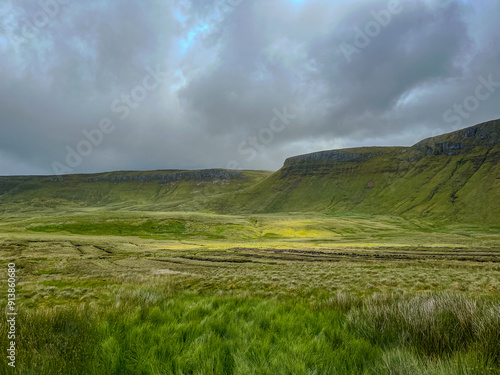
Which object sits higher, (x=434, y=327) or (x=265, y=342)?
(x=265, y=342)

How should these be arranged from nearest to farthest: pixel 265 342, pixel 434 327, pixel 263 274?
pixel 265 342
pixel 434 327
pixel 263 274

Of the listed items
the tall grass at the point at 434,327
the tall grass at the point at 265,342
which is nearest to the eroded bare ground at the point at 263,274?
the tall grass at the point at 265,342

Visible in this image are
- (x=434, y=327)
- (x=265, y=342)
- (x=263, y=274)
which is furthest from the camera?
(x=263, y=274)

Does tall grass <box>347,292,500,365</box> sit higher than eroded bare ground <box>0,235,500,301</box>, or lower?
higher

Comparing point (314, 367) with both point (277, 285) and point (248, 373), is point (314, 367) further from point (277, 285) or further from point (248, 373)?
point (277, 285)

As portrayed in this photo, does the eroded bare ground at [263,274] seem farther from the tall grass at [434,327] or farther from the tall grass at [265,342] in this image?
the tall grass at [434,327]

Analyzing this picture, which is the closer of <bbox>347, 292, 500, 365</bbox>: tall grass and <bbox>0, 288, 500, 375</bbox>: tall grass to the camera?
<bbox>0, 288, 500, 375</bbox>: tall grass

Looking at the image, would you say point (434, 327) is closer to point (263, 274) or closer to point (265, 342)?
point (265, 342)

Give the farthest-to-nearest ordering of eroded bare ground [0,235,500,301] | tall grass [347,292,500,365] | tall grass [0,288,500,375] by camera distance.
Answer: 1. eroded bare ground [0,235,500,301]
2. tall grass [347,292,500,365]
3. tall grass [0,288,500,375]

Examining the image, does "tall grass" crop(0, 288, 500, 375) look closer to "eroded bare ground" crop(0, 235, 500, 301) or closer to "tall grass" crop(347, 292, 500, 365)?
"tall grass" crop(347, 292, 500, 365)

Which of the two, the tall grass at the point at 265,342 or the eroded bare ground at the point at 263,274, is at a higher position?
the tall grass at the point at 265,342

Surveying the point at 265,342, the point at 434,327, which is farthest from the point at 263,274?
the point at 265,342

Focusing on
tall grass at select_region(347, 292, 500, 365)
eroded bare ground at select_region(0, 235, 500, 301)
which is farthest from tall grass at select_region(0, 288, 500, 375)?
eroded bare ground at select_region(0, 235, 500, 301)

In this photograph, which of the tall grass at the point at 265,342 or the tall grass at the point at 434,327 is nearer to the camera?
the tall grass at the point at 265,342
